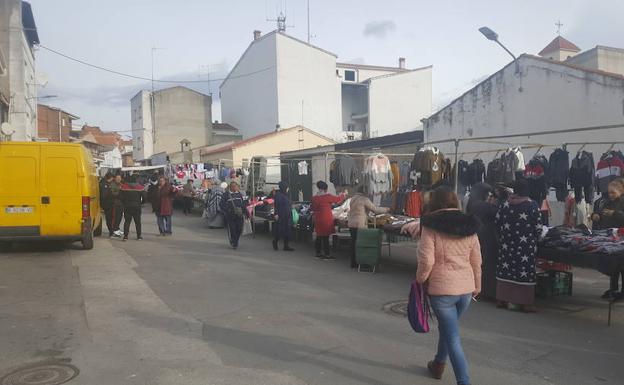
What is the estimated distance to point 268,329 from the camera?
598 cm

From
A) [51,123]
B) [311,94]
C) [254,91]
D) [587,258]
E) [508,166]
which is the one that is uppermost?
[254,91]

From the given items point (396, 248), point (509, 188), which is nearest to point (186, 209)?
point (396, 248)

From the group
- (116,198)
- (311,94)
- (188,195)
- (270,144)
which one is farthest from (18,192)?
(311,94)

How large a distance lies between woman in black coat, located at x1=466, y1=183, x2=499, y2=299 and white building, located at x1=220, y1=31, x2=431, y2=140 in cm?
3248

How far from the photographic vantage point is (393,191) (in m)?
12.1

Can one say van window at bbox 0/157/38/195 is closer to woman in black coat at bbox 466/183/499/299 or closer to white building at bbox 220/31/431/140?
woman in black coat at bbox 466/183/499/299

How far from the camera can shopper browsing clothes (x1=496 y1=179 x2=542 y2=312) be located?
6707mm

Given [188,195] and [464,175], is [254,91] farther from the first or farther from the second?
[464,175]

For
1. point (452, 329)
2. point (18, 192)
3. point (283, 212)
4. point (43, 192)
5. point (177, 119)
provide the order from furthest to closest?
point (177, 119)
point (283, 212)
point (43, 192)
point (18, 192)
point (452, 329)

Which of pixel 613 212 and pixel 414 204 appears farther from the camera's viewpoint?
pixel 414 204

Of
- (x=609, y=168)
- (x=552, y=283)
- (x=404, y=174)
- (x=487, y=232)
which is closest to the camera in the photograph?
(x=487, y=232)

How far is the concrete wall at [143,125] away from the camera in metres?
46.8

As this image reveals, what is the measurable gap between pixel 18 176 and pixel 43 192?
0.57m

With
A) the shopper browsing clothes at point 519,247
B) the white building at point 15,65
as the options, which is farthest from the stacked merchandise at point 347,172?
the white building at point 15,65
